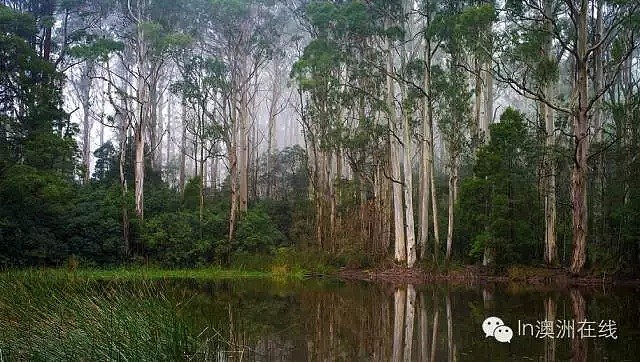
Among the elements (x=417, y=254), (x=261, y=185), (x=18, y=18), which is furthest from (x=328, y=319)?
(x=261, y=185)

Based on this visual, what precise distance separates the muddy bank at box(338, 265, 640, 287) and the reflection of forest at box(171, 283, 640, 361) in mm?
2000

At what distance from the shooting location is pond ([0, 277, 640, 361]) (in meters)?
4.15

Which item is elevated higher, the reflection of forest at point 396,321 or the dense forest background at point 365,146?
the dense forest background at point 365,146

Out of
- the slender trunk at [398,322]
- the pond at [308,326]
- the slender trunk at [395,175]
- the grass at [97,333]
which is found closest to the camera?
the grass at [97,333]

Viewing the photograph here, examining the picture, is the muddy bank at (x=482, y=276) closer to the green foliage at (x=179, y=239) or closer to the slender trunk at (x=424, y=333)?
the green foliage at (x=179, y=239)

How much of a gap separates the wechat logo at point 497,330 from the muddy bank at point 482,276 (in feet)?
23.0

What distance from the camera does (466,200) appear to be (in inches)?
603

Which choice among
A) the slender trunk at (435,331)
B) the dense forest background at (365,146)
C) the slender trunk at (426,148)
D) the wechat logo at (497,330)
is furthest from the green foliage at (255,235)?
the wechat logo at (497,330)

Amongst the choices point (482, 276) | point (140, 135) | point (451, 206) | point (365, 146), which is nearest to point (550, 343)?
point (482, 276)

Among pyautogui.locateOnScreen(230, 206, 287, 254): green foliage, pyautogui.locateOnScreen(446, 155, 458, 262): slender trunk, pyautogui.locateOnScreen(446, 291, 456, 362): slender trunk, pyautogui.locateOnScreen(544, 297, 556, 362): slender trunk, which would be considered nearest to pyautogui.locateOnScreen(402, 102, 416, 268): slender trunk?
pyautogui.locateOnScreen(446, 155, 458, 262): slender trunk

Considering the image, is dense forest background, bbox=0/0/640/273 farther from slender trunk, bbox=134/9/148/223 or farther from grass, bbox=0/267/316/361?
grass, bbox=0/267/316/361

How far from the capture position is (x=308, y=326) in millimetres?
6859

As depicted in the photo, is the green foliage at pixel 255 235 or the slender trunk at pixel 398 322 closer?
the slender trunk at pixel 398 322

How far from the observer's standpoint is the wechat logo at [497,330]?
5.91 meters
